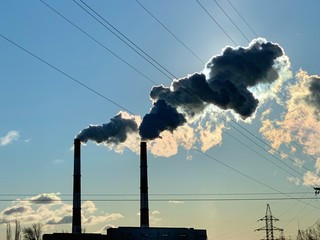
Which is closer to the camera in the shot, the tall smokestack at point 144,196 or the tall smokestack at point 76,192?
the tall smokestack at point 76,192

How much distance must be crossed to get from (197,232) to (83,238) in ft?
43.6

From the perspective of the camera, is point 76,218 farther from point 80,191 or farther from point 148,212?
point 148,212

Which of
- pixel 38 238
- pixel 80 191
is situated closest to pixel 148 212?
pixel 80 191

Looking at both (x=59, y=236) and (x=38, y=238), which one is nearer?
(x=59, y=236)

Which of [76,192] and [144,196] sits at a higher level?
[76,192]

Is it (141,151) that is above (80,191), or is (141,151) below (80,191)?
above

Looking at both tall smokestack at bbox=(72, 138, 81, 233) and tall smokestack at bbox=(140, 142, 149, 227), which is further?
tall smokestack at bbox=(140, 142, 149, 227)

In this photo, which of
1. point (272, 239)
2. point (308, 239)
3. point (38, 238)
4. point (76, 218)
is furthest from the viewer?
point (308, 239)

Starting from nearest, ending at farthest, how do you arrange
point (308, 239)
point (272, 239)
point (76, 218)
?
point (76, 218)
point (272, 239)
point (308, 239)

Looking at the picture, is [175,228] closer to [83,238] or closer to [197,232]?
[197,232]

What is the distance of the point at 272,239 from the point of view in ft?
237

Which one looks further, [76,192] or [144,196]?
[144,196]

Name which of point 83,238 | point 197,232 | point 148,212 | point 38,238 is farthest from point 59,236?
point 38,238

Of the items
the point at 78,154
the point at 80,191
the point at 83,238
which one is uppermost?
the point at 78,154
